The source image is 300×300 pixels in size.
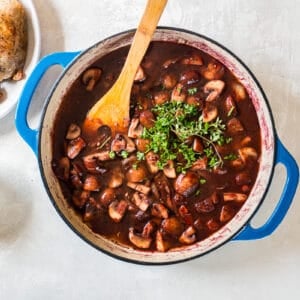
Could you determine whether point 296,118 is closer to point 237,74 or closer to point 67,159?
point 237,74

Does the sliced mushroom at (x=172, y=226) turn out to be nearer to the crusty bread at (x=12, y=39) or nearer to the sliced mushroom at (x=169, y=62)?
the sliced mushroom at (x=169, y=62)

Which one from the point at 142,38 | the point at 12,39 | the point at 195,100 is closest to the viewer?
the point at 142,38

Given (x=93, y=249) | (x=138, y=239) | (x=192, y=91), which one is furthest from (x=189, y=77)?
(x=93, y=249)

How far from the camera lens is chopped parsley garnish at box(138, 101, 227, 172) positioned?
7.72 ft

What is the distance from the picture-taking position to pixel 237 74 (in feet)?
7.90

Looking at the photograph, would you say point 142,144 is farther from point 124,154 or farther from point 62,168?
point 62,168

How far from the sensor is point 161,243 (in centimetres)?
244

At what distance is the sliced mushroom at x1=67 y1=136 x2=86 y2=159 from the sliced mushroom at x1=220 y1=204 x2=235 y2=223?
55 centimetres

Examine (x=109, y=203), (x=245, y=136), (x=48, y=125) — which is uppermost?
(x=245, y=136)

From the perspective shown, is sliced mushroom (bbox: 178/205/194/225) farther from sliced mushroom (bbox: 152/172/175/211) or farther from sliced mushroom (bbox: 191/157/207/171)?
sliced mushroom (bbox: 191/157/207/171)

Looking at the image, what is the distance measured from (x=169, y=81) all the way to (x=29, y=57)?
1.87 feet

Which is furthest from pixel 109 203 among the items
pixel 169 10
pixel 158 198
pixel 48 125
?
pixel 169 10

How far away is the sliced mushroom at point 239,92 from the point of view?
241cm

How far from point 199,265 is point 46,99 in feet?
2.81
